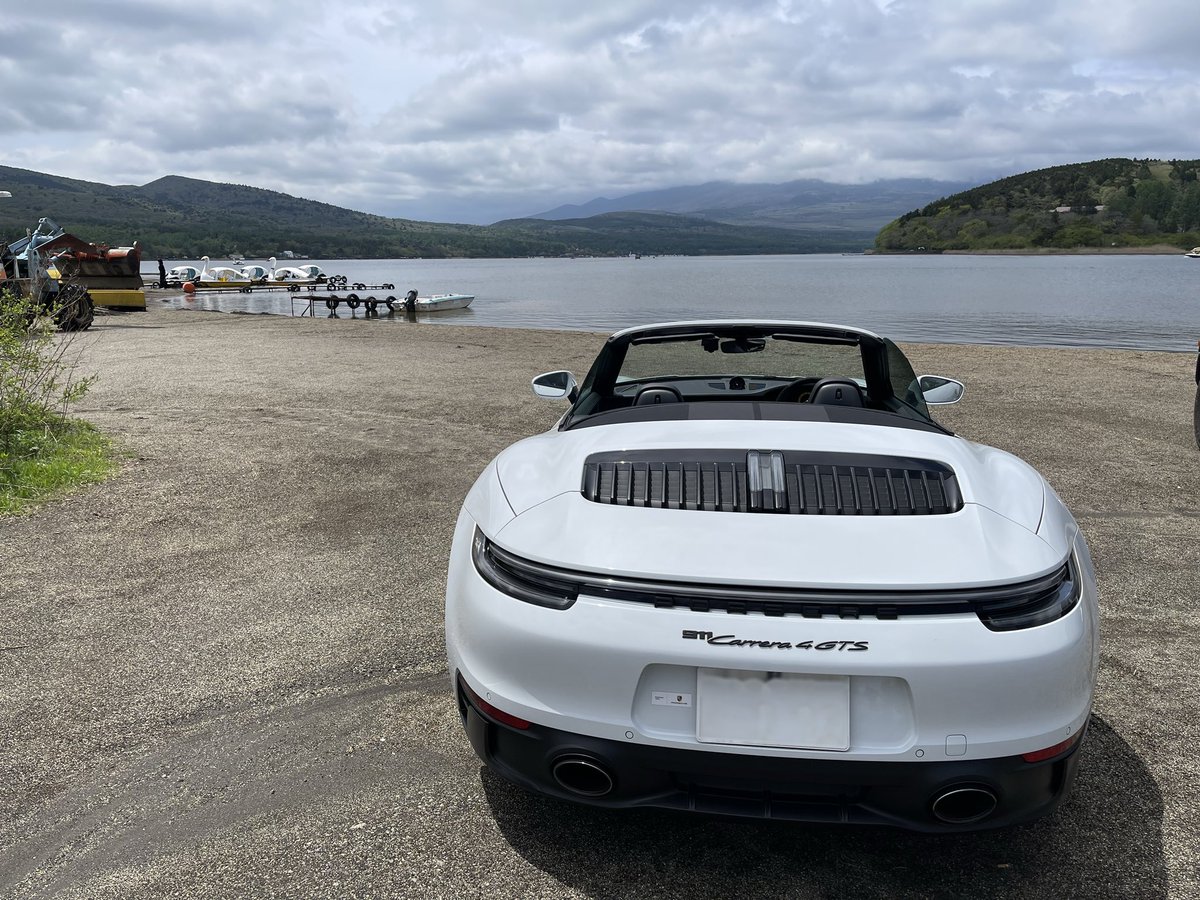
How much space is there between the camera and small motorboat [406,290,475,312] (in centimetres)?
3834

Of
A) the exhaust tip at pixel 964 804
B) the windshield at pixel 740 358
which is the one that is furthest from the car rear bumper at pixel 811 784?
the windshield at pixel 740 358

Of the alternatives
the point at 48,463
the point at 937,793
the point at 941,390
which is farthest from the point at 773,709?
the point at 48,463

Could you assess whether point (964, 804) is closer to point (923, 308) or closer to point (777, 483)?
point (777, 483)

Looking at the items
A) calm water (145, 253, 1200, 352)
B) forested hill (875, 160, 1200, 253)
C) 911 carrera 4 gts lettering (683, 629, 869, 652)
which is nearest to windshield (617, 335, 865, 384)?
911 carrera 4 gts lettering (683, 629, 869, 652)

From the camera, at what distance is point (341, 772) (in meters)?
2.60

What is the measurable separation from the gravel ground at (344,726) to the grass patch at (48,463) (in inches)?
7.5

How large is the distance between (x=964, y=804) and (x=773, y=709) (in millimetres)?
488

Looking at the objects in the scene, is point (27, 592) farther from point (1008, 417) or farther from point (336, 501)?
point (1008, 417)

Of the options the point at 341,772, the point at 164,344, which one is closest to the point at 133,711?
the point at 341,772

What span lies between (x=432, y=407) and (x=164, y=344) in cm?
1077

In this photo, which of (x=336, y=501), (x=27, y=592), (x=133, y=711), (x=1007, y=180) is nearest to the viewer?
(x=133, y=711)

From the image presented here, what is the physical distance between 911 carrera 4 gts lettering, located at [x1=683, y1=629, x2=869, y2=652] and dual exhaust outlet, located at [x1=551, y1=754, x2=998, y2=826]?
38cm

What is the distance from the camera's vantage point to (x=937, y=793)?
1.76 m

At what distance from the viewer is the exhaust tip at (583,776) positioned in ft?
6.12
